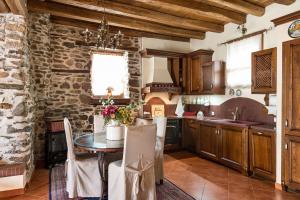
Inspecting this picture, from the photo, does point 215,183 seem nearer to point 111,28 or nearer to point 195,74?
point 195,74

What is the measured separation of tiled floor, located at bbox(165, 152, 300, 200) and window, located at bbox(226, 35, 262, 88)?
1.79m

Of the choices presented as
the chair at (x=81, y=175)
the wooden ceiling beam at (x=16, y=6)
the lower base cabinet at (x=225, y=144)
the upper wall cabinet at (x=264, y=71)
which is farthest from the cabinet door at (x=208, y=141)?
the wooden ceiling beam at (x=16, y=6)

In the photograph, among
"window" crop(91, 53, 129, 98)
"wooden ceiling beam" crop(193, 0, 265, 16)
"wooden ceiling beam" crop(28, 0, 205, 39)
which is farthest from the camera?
"window" crop(91, 53, 129, 98)

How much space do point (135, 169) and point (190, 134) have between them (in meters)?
2.89

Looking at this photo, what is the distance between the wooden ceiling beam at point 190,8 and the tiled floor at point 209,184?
293 centimetres

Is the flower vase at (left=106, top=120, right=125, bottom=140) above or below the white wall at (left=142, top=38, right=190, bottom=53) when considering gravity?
below

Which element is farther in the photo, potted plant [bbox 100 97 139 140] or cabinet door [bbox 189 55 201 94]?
cabinet door [bbox 189 55 201 94]

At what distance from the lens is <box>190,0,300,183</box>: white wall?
319cm

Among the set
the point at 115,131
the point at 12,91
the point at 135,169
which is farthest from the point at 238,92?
the point at 12,91

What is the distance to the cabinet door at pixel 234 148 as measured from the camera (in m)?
3.71

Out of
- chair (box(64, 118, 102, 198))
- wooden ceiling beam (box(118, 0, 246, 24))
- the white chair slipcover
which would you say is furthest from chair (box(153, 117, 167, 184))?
wooden ceiling beam (box(118, 0, 246, 24))

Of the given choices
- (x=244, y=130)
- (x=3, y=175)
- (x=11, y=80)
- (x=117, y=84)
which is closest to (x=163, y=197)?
(x=244, y=130)

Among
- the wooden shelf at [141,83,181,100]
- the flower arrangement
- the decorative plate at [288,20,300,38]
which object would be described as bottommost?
the flower arrangement

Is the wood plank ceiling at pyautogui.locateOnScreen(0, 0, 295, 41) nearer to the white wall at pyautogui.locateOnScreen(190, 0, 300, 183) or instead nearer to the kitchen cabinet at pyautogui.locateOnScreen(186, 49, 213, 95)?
the white wall at pyautogui.locateOnScreen(190, 0, 300, 183)
